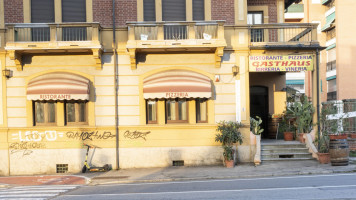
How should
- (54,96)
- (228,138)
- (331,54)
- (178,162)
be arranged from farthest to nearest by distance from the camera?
(331,54) < (178,162) < (228,138) < (54,96)

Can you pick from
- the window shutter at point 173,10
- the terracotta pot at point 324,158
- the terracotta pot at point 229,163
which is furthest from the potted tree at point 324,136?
the window shutter at point 173,10

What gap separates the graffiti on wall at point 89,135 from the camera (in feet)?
46.6

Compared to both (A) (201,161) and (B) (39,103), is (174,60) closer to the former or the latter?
(A) (201,161)

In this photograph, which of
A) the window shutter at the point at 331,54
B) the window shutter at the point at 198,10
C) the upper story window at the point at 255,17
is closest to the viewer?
the window shutter at the point at 198,10

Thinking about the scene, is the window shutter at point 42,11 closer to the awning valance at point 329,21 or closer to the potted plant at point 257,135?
the potted plant at point 257,135

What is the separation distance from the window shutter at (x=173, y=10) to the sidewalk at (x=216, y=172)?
6.45 m

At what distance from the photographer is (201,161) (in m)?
14.3

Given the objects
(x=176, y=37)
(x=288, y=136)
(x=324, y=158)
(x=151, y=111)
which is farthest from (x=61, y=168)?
(x=324, y=158)

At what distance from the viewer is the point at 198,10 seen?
14.9m

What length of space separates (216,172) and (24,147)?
7990 millimetres

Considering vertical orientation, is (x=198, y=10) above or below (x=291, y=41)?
above

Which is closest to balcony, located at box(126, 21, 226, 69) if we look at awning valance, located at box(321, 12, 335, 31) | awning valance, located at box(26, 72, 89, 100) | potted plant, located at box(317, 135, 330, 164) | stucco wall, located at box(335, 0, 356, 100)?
awning valance, located at box(26, 72, 89, 100)

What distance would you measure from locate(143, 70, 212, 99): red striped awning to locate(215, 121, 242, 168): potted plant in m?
1.49

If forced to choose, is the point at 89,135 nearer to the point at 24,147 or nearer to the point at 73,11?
the point at 24,147
